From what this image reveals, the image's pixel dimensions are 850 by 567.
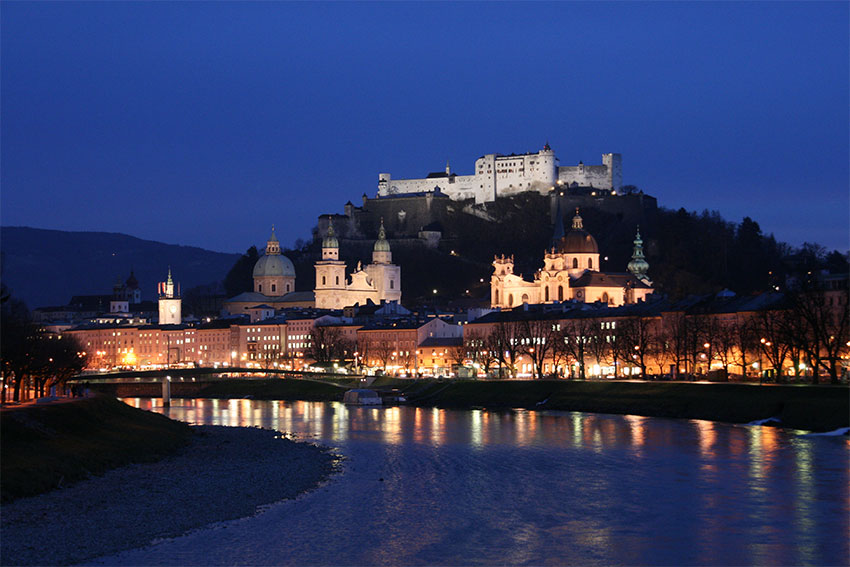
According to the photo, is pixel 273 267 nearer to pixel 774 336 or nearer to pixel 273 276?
pixel 273 276

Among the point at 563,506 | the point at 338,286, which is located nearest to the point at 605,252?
the point at 338,286

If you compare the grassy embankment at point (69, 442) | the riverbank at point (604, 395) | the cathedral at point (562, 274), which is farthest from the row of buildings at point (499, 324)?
the grassy embankment at point (69, 442)

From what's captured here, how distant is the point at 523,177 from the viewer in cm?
14550

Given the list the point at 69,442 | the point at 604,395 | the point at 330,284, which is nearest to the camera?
the point at 69,442

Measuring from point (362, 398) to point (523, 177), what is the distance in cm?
7359

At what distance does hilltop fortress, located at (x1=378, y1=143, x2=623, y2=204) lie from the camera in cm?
14450

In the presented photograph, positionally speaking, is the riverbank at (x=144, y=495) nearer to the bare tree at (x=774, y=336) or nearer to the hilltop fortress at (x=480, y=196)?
the bare tree at (x=774, y=336)

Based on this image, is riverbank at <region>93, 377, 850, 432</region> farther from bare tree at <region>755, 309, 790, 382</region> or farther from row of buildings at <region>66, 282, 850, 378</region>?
row of buildings at <region>66, 282, 850, 378</region>

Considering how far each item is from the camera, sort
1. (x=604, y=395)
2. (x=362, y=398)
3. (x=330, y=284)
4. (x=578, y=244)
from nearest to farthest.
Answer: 1. (x=604, y=395)
2. (x=362, y=398)
3. (x=578, y=244)
4. (x=330, y=284)

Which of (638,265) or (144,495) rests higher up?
(638,265)

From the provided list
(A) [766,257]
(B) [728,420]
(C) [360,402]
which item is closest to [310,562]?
(B) [728,420]

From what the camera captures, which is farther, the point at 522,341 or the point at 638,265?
the point at 638,265

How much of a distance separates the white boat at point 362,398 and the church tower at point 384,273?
65.3 metres

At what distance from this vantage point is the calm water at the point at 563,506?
25.3 m
